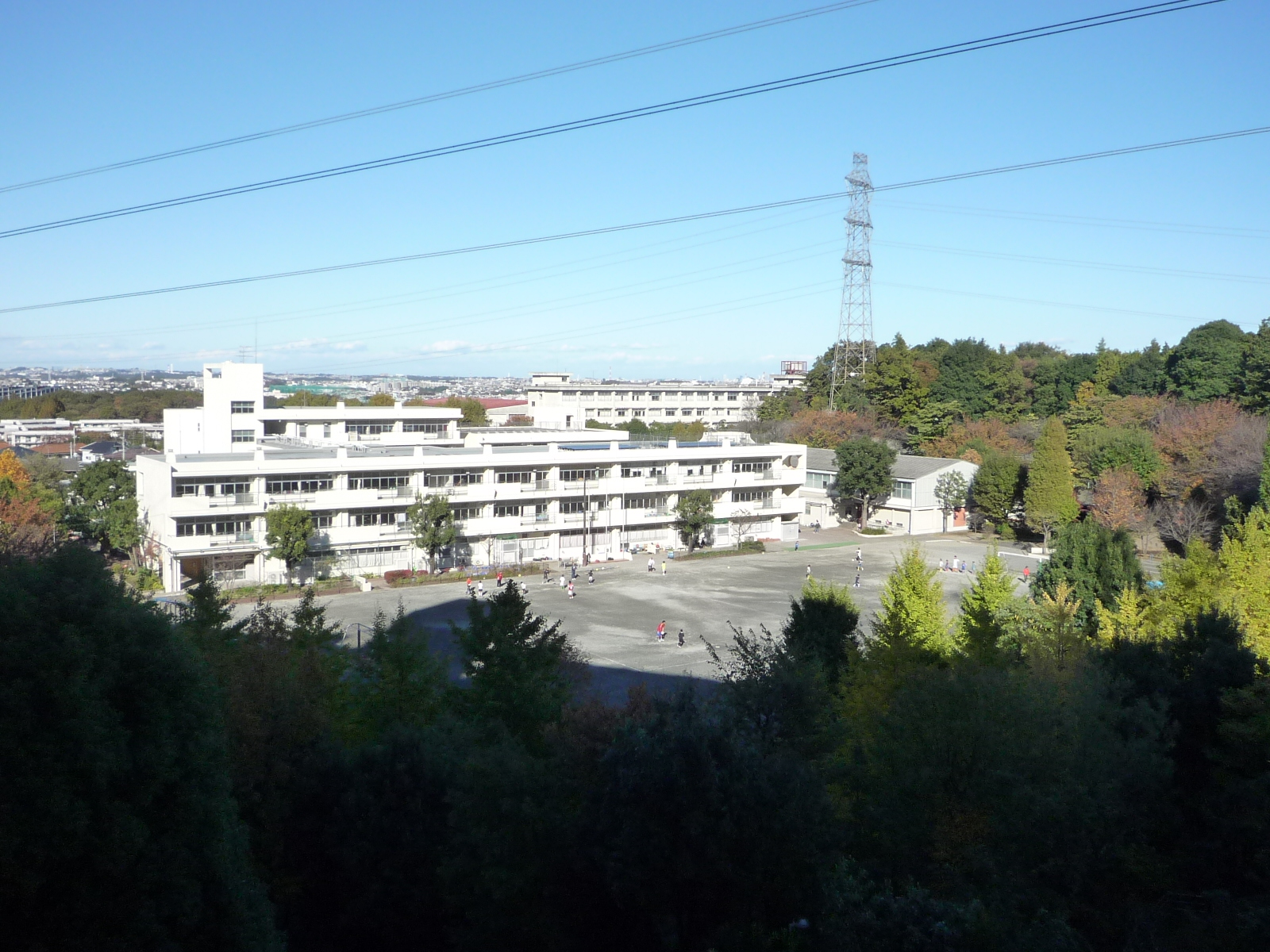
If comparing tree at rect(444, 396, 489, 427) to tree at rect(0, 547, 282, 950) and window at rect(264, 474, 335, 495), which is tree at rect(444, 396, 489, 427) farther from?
tree at rect(0, 547, 282, 950)

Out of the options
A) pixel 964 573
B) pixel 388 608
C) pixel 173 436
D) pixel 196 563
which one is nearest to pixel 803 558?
pixel 964 573

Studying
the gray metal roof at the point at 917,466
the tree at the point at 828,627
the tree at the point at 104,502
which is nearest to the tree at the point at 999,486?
the gray metal roof at the point at 917,466

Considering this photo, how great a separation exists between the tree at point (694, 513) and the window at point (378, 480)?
876 centimetres

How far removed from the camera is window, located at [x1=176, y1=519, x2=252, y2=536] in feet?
78.8

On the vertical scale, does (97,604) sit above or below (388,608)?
above

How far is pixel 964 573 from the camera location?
2811 centimetres

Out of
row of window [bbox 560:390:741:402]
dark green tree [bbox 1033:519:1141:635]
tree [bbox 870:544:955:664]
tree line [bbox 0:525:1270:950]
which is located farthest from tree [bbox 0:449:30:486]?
row of window [bbox 560:390:741:402]

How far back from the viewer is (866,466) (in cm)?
3478

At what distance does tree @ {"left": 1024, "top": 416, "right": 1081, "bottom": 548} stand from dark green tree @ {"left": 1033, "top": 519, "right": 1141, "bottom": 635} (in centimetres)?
1564

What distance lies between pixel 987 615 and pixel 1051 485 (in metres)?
20.8

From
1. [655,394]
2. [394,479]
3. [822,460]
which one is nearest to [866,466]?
[822,460]

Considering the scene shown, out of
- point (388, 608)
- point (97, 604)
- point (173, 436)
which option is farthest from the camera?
point (173, 436)

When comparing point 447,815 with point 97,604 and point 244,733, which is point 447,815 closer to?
point 244,733

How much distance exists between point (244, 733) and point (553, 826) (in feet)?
10.9
